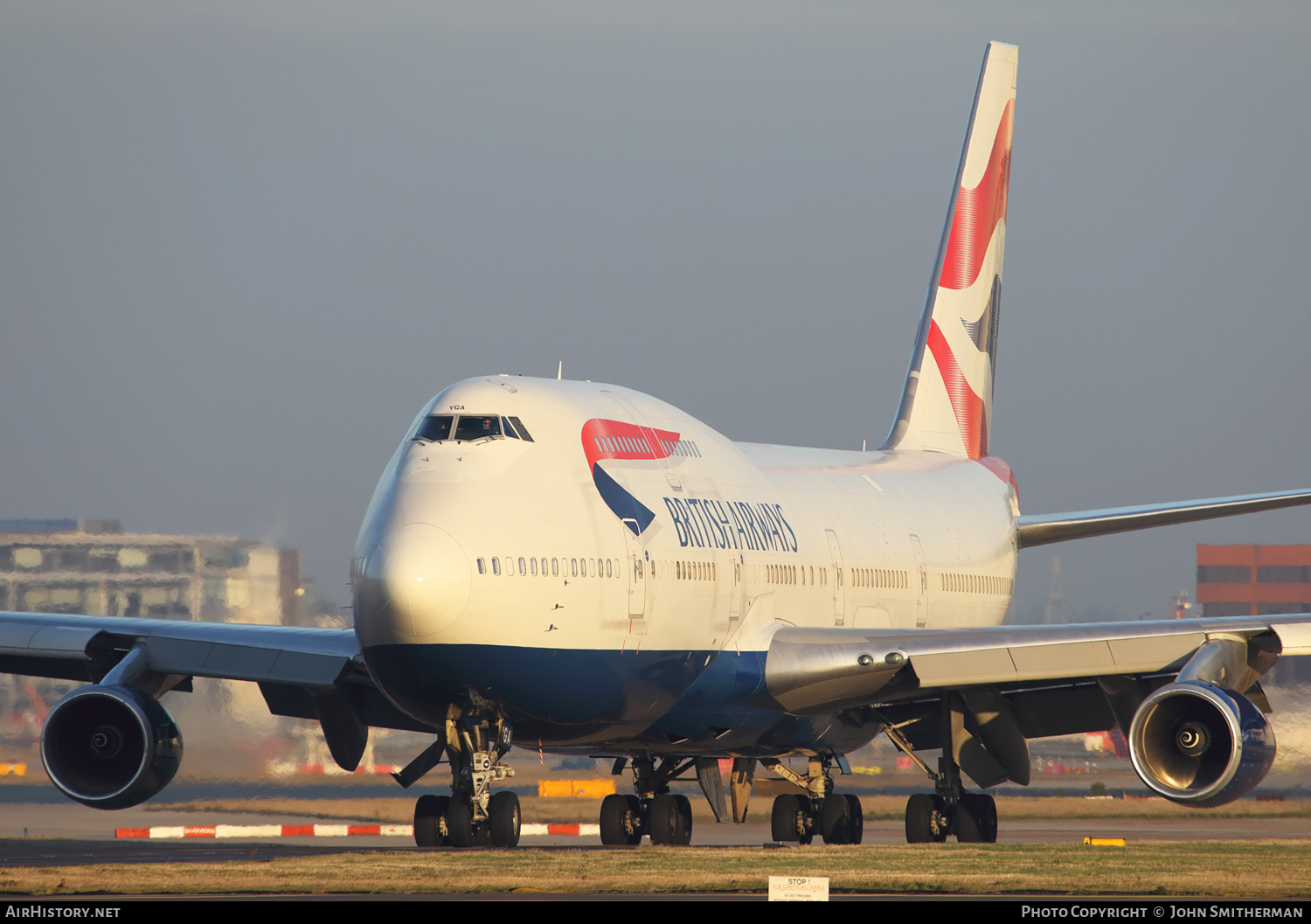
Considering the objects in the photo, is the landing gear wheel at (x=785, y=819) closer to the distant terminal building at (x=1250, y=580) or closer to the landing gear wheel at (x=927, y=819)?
the landing gear wheel at (x=927, y=819)

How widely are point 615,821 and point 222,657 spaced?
5.49m

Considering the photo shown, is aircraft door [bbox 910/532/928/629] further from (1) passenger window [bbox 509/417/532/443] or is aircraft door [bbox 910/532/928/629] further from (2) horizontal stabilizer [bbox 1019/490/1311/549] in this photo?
(1) passenger window [bbox 509/417/532/443]

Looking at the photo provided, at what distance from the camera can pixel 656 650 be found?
1950cm

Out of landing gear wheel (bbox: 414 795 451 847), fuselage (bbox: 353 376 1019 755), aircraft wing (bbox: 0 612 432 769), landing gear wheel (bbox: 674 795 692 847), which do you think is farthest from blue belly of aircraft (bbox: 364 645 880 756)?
aircraft wing (bbox: 0 612 432 769)

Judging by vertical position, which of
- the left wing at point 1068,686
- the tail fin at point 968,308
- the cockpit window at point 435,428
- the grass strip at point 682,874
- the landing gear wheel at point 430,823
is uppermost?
the tail fin at point 968,308

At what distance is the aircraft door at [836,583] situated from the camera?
24.1 m

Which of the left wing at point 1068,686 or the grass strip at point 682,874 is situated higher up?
the left wing at point 1068,686

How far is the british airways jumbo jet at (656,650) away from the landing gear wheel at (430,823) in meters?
0.04

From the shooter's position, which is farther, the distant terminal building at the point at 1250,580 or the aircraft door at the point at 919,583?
the distant terminal building at the point at 1250,580

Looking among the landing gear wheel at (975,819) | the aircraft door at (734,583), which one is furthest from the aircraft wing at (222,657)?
the landing gear wheel at (975,819)

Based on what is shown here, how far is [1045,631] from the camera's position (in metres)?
20.7

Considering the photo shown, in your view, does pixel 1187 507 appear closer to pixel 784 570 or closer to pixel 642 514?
pixel 784 570
